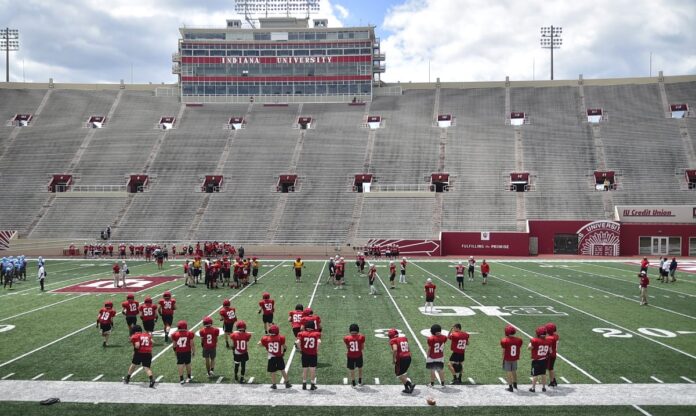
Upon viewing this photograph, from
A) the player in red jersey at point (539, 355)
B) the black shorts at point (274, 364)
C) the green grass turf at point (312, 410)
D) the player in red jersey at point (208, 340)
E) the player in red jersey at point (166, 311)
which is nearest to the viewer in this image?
the green grass turf at point (312, 410)

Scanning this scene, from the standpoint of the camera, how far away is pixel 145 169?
55.2 metres

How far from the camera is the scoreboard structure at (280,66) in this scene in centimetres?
6731

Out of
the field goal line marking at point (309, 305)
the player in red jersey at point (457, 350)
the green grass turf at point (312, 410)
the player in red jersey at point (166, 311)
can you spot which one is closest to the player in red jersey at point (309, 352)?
the field goal line marking at point (309, 305)

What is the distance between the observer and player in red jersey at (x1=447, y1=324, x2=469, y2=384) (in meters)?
11.5

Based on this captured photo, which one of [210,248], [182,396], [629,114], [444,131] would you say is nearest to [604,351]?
[182,396]

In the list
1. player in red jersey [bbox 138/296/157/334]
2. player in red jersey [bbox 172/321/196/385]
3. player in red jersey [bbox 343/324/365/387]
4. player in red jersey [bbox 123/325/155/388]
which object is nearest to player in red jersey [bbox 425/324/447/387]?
player in red jersey [bbox 343/324/365/387]

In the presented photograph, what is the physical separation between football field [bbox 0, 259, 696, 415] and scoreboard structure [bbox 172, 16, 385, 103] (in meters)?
42.1

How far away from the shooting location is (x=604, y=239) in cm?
4419

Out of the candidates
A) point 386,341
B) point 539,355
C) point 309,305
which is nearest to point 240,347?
point 386,341

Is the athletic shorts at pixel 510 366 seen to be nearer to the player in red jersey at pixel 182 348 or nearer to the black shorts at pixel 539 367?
the black shorts at pixel 539 367

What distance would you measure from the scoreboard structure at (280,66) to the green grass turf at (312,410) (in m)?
59.3

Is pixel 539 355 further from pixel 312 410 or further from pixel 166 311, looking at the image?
pixel 166 311

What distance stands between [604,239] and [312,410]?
1567 inches

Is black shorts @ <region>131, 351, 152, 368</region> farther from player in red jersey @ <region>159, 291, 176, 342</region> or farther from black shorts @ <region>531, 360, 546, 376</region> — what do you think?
black shorts @ <region>531, 360, 546, 376</region>
